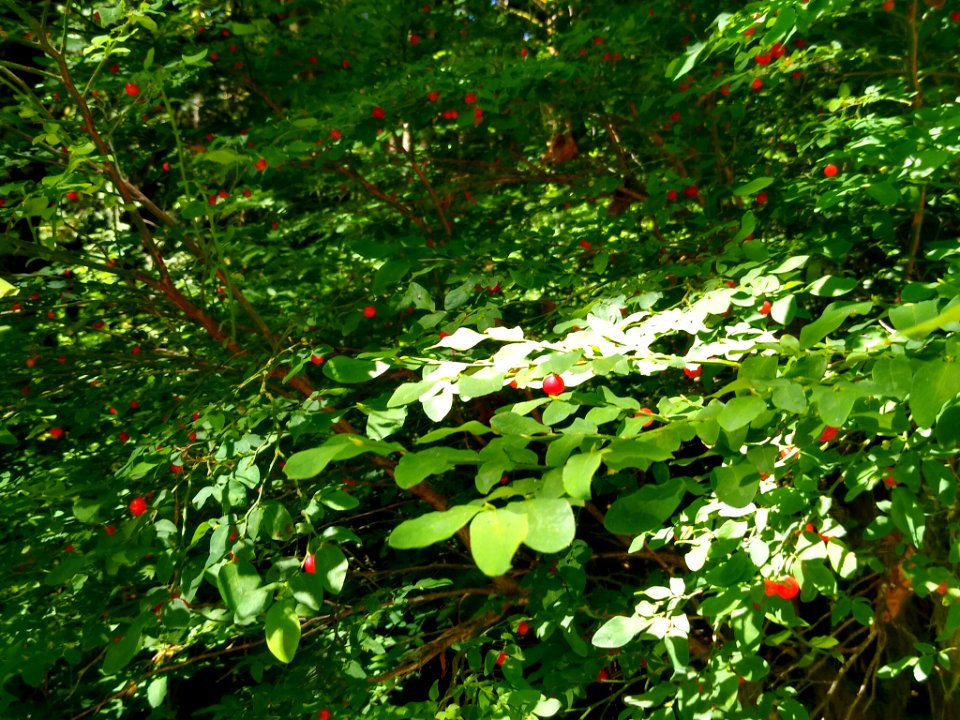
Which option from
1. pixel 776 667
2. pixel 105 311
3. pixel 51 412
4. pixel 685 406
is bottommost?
pixel 776 667

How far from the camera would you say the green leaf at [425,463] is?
2.44 feet

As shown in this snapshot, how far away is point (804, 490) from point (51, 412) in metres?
2.48

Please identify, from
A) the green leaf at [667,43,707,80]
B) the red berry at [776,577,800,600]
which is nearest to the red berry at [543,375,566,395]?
the red berry at [776,577,800,600]

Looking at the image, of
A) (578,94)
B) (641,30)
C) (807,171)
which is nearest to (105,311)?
(578,94)

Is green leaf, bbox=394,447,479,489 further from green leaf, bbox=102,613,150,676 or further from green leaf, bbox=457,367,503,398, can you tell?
green leaf, bbox=102,613,150,676

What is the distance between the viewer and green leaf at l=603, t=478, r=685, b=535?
0.88m

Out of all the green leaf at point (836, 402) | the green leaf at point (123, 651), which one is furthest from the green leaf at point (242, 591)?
the green leaf at point (836, 402)

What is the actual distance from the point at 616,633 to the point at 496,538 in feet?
3.25

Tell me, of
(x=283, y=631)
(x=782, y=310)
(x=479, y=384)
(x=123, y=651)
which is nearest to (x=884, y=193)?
(x=782, y=310)

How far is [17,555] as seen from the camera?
89.0 inches

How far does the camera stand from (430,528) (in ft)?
2.22

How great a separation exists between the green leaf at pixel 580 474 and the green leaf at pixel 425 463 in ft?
0.37

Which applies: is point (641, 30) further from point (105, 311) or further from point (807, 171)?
point (105, 311)

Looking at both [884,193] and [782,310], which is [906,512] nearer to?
[782,310]
